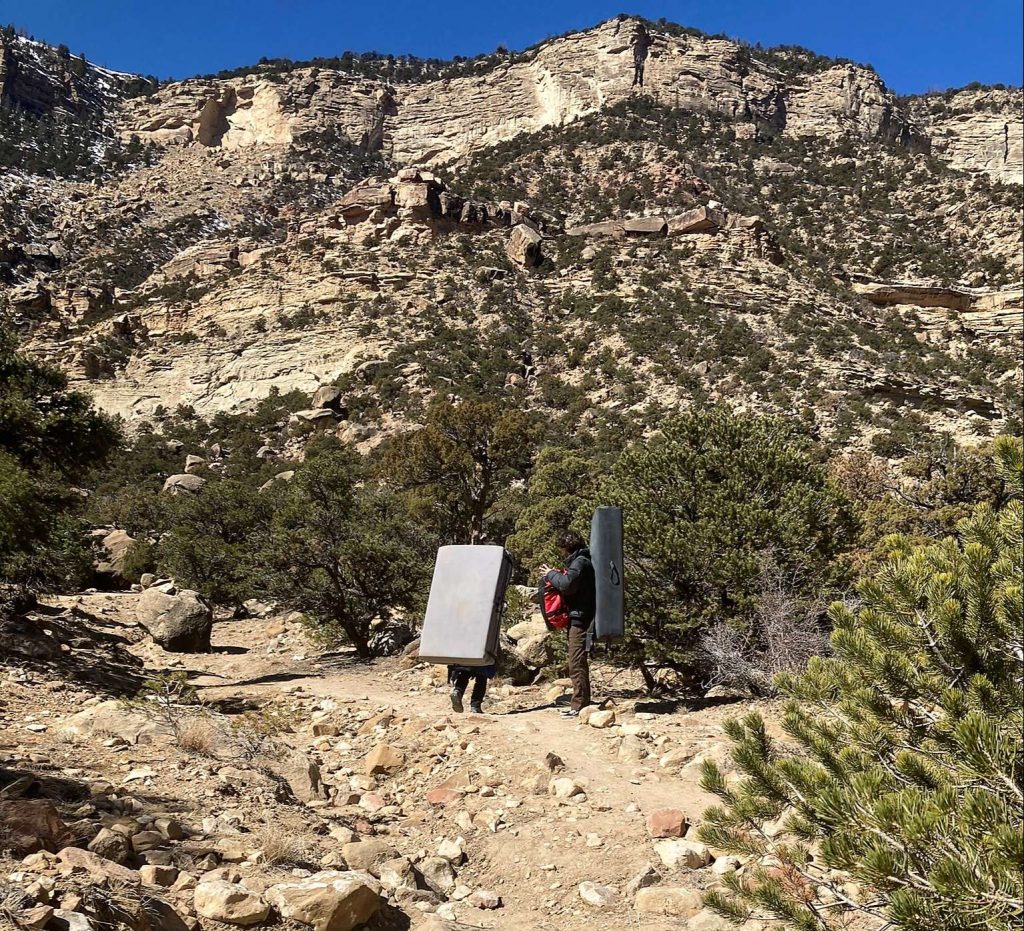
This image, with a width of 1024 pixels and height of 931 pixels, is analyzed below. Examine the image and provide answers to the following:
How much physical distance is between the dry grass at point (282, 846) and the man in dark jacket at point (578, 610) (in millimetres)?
3279

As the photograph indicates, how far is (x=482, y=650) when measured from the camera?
6.23 metres

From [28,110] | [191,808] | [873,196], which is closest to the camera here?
[191,808]

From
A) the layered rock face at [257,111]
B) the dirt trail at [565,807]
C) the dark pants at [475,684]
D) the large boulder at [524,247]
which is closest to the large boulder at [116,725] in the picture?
the dirt trail at [565,807]

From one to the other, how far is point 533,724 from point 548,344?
3407 cm

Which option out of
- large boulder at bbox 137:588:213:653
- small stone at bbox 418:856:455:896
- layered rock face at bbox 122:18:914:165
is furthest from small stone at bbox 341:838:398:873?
layered rock face at bbox 122:18:914:165

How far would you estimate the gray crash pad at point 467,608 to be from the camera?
6.30 meters

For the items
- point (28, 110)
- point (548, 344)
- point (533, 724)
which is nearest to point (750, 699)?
point (533, 724)

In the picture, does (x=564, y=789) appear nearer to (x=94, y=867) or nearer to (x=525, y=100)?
(x=94, y=867)

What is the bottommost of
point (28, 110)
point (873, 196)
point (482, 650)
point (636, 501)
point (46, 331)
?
point (482, 650)

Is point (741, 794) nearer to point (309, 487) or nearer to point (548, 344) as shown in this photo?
point (309, 487)

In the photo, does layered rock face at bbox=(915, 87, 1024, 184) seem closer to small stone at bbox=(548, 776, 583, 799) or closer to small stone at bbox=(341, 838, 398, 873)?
small stone at bbox=(548, 776, 583, 799)

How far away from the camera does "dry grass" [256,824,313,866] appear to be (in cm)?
344

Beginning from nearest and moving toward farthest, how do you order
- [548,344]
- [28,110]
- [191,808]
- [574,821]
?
[191,808], [574,821], [548,344], [28,110]

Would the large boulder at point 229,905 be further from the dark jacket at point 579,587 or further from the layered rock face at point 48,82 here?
the layered rock face at point 48,82
